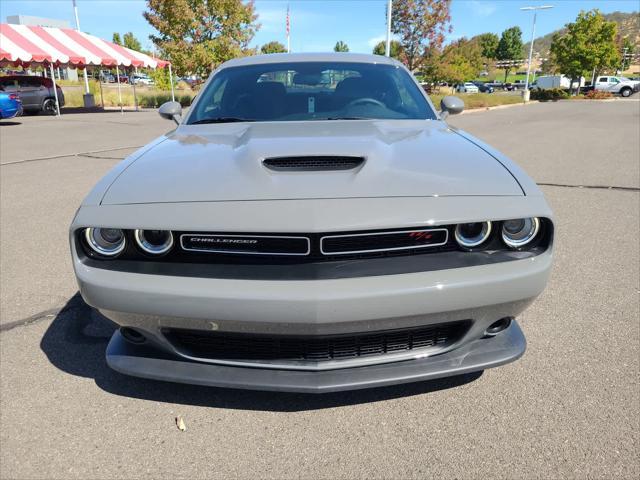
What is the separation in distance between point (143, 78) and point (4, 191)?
80023mm

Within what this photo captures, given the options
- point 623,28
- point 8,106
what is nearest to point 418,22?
point 8,106

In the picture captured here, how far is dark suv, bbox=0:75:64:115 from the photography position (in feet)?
66.6

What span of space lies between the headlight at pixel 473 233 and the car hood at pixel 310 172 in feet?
0.42

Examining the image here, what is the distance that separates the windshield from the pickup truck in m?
56.3

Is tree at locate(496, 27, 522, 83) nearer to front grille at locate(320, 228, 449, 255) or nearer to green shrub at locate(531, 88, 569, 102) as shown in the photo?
green shrub at locate(531, 88, 569, 102)

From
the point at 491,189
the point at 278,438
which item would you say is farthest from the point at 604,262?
the point at 278,438

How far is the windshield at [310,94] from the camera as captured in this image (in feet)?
10.1

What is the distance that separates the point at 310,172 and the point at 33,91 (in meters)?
22.9

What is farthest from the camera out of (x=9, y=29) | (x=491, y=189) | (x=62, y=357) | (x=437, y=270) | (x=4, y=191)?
(x=9, y=29)

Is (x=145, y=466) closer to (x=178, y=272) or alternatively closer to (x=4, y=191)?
(x=178, y=272)

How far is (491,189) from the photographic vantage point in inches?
74.9

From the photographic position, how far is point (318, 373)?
187 centimetres

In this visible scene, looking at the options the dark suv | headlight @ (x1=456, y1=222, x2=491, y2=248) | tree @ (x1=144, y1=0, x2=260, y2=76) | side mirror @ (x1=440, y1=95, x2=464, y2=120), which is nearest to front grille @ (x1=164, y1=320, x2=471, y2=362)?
headlight @ (x1=456, y1=222, x2=491, y2=248)

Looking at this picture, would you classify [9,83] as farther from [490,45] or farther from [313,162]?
[490,45]
